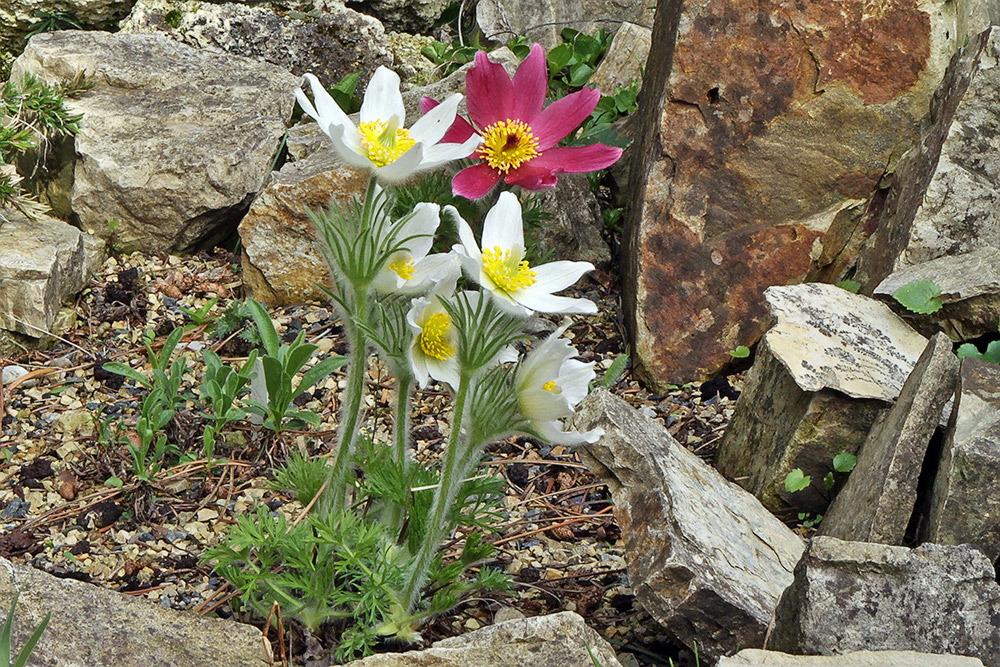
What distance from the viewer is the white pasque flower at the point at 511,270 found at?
1938 millimetres

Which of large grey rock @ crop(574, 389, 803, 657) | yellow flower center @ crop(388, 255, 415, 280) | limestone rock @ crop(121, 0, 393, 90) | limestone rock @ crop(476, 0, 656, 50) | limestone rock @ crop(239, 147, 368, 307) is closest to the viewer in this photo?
yellow flower center @ crop(388, 255, 415, 280)

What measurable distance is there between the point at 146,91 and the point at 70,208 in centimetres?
63

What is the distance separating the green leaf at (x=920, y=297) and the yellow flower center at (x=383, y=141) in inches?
65.7

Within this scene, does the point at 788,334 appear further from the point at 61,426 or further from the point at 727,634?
the point at 61,426

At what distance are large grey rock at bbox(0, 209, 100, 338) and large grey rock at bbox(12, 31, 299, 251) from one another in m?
0.25

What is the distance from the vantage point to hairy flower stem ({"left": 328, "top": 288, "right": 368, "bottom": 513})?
2.21m

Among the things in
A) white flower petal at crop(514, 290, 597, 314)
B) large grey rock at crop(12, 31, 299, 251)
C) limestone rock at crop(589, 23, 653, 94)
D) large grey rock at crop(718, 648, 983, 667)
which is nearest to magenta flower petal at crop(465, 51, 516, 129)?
white flower petal at crop(514, 290, 597, 314)

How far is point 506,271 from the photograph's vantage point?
200 cm

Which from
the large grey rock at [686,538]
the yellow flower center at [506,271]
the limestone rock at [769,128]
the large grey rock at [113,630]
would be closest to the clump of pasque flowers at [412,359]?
the yellow flower center at [506,271]

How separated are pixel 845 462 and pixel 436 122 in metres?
1.51

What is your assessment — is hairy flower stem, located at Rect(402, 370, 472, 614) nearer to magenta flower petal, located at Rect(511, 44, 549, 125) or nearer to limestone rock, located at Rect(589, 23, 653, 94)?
magenta flower petal, located at Rect(511, 44, 549, 125)

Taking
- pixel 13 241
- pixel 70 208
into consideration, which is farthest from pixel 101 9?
pixel 13 241

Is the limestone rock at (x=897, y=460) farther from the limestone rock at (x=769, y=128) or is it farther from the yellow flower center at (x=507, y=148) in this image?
the yellow flower center at (x=507, y=148)

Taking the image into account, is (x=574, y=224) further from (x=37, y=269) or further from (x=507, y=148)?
(x=37, y=269)
